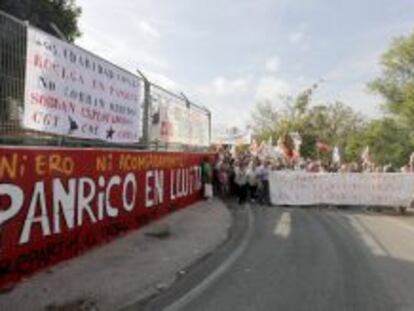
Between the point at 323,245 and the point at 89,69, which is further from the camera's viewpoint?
the point at 323,245

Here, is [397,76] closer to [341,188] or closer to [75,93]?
[341,188]

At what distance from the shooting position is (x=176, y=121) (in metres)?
21.6

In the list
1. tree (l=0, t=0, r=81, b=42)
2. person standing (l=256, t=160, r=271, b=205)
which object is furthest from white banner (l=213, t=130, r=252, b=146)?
person standing (l=256, t=160, r=271, b=205)

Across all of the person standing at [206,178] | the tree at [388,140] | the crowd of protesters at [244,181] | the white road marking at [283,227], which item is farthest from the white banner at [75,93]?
the tree at [388,140]

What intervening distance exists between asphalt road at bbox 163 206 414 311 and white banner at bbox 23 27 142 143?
3298 millimetres

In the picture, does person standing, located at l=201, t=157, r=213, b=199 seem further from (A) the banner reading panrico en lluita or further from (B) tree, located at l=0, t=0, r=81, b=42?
(A) the banner reading panrico en lluita

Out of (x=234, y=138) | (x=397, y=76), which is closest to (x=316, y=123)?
(x=397, y=76)

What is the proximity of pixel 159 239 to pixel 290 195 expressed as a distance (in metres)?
12.1

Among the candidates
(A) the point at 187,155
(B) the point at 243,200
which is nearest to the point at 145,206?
(A) the point at 187,155

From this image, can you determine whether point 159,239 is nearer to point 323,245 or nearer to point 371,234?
point 323,245

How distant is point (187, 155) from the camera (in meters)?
22.2

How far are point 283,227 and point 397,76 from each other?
62.1 metres

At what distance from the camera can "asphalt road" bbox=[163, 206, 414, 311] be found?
9328 millimetres

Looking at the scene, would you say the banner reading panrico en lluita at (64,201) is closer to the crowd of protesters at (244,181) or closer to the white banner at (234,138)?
the crowd of protesters at (244,181)
